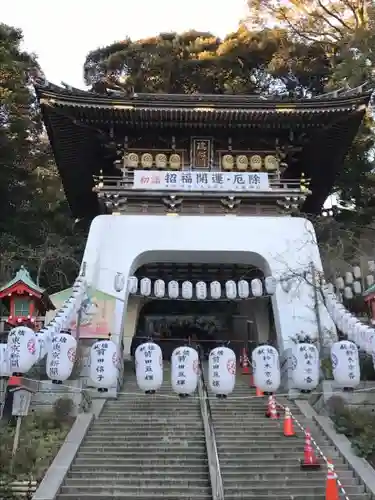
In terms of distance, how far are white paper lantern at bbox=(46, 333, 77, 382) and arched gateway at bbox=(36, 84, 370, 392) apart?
3.60 m

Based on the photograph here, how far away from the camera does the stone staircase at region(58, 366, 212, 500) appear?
822cm

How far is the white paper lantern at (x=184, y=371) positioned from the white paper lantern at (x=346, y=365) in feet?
9.40

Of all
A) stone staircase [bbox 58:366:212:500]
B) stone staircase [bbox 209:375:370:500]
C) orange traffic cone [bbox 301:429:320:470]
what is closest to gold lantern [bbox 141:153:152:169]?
stone staircase [bbox 58:366:212:500]

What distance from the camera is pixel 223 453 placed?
941 cm

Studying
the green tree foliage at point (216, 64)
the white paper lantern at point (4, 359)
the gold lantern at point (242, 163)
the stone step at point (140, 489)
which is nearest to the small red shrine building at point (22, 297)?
the white paper lantern at point (4, 359)

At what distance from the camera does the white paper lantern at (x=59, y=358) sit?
10273 mm

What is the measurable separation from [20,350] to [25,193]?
1789cm

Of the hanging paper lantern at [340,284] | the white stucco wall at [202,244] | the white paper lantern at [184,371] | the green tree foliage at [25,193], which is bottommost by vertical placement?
the white paper lantern at [184,371]

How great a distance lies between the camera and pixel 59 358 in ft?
33.7

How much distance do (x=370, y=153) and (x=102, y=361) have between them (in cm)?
2164

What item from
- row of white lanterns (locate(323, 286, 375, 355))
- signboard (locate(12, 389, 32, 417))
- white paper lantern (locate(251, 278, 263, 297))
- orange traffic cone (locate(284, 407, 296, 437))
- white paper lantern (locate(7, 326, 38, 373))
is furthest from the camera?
white paper lantern (locate(251, 278, 263, 297))

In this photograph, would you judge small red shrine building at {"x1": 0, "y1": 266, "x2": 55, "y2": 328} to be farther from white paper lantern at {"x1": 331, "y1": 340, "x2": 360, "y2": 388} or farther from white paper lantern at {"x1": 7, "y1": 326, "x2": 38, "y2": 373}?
white paper lantern at {"x1": 331, "y1": 340, "x2": 360, "y2": 388}

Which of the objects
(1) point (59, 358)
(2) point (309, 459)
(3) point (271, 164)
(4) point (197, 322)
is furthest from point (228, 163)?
(2) point (309, 459)

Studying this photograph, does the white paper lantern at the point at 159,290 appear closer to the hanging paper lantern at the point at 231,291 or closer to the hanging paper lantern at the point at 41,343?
the hanging paper lantern at the point at 231,291
